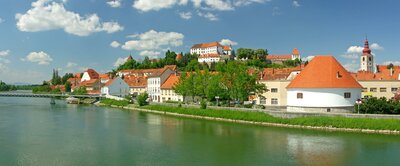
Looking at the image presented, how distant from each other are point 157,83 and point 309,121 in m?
35.4

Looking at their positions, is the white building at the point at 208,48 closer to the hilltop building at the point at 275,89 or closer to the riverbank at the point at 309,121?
the hilltop building at the point at 275,89

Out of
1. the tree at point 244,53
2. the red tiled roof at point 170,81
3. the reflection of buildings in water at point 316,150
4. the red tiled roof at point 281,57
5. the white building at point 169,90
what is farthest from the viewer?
the red tiled roof at point 281,57

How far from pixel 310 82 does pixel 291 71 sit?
40.3 ft

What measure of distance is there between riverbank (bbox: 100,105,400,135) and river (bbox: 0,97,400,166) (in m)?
1.28

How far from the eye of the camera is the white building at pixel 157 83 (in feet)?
200

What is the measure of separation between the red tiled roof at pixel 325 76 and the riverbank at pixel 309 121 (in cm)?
361

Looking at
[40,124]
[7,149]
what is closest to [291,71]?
[40,124]

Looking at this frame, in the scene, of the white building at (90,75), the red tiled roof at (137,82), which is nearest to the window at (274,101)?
the red tiled roof at (137,82)

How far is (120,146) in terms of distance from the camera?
22.6m

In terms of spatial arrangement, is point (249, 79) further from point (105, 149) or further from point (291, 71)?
point (105, 149)

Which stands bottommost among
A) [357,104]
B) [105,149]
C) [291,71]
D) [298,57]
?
[105,149]

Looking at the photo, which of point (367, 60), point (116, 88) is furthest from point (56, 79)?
point (367, 60)

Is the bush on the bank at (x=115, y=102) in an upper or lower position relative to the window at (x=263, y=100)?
lower

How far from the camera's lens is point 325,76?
32.1 meters
